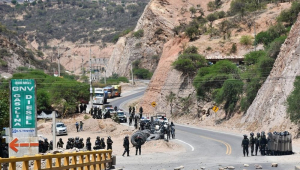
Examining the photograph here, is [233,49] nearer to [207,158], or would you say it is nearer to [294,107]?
[294,107]

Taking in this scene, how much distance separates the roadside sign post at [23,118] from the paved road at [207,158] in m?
8.54

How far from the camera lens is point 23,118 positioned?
18.1 metres

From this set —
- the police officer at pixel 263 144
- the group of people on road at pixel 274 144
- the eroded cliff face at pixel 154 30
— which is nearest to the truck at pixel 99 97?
the eroded cliff face at pixel 154 30

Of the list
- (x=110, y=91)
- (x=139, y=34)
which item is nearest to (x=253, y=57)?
(x=110, y=91)

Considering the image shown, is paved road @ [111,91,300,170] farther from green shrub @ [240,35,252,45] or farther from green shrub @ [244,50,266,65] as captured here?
green shrub @ [240,35,252,45]

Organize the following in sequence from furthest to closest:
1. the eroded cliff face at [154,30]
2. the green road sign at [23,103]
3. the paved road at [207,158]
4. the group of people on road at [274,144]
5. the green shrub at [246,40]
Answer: the eroded cliff face at [154,30], the green shrub at [246,40], the group of people on road at [274,144], the paved road at [207,158], the green road sign at [23,103]

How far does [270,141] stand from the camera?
30422 mm

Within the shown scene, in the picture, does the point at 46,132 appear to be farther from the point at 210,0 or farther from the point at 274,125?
the point at 210,0

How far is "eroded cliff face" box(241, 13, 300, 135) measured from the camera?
43463mm

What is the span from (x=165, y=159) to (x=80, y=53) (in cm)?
16497

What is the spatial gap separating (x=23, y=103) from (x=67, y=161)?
2.45 metres

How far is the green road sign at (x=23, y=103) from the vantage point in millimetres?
17922

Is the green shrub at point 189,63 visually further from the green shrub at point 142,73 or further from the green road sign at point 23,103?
the green road sign at point 23,103

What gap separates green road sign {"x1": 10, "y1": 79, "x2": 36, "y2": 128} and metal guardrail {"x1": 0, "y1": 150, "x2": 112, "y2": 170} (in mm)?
1458
